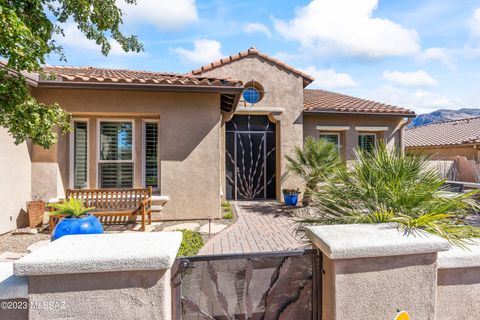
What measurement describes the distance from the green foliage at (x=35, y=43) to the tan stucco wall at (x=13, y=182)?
262 cm

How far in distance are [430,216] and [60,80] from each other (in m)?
8.71

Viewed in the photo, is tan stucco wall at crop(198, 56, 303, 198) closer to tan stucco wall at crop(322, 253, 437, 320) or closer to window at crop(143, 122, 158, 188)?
window at crop(143, 122, 158, 188)

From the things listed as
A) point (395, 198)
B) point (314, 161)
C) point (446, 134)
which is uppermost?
point (446, 134)

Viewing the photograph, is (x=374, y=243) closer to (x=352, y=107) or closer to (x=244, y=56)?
(x=244, y=56)

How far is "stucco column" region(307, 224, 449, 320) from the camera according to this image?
1974 millimetres

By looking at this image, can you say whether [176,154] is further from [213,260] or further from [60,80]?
[213,260]

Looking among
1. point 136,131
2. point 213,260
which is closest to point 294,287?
point 213,260

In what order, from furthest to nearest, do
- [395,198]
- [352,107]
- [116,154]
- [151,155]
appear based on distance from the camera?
[352,107]
[151,155]
[116,154]
[395,198]

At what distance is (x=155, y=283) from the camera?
1.78 metres

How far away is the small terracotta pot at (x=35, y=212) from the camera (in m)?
7.39

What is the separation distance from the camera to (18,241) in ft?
21.1

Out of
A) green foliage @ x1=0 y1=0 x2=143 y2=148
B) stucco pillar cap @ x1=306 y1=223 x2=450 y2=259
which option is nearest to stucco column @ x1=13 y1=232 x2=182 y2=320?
stucco pillar cap @ x1=306 y1=223 x2=450 y2=259

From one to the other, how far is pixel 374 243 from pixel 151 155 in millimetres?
7778

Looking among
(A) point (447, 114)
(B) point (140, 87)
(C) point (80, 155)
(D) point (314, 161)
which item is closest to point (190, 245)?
(B) point (140, 87)
